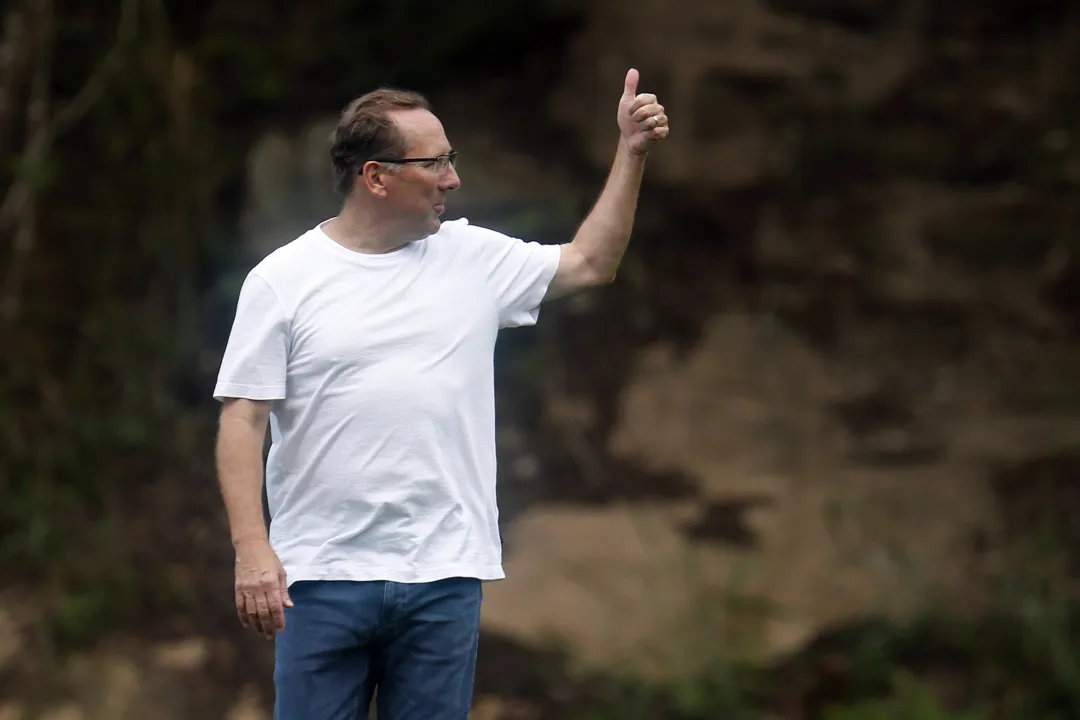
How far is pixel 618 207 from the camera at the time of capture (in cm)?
253

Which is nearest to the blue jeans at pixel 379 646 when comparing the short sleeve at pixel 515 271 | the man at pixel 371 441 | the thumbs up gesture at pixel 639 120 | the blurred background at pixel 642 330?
the man at pixel 371 441

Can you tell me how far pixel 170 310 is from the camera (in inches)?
229

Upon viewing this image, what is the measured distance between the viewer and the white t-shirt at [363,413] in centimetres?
234

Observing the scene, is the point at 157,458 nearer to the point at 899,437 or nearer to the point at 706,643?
the point at 706,643

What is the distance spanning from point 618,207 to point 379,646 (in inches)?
33.4

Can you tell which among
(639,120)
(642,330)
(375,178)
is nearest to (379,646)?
(375,178)

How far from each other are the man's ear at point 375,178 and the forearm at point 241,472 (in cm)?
43

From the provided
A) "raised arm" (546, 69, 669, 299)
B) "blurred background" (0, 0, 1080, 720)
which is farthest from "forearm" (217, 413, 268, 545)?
"blurred background" (0, 0, 1080, 720)

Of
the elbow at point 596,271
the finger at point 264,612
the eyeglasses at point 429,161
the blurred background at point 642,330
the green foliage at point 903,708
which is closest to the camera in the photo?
the finger at point 264,612

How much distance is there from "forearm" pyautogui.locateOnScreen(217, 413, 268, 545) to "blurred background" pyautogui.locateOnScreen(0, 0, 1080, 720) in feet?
8.20

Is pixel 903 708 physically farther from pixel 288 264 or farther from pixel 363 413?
pixel 288 264

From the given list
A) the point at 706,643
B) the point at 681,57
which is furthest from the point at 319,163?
the point at 706,643

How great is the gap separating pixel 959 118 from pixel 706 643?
8.63ft

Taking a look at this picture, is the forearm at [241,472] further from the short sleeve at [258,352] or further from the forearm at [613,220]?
the forearm at [613,220]
